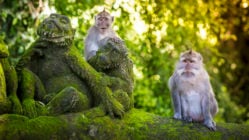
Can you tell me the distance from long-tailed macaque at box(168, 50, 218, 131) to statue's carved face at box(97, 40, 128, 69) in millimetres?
946

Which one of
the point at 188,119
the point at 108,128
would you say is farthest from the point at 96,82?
the point at 188,119

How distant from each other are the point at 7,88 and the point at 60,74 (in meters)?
0.62

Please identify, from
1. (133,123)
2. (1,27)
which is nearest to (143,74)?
(1,27)

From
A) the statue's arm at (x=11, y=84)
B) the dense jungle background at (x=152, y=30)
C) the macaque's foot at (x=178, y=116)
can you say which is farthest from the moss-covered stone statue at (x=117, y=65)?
the dense jungle background at (x=152, y=30)

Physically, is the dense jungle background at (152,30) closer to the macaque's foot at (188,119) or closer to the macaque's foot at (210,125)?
the macaque's foot at (188,119)

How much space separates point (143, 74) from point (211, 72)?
6.38 ft

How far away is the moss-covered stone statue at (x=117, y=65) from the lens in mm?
6250

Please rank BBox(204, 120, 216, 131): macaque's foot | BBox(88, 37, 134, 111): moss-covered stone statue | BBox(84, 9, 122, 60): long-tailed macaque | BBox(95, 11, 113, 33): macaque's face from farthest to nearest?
BBox(95, 11, 113, 33): macaque's face
BBox(84, 9, 122, 60): long-tailed macaque
BBox(204, 120, 216, 131): macaque's foot
BBox(88, 37, 134, 111): moss-covered stone statue

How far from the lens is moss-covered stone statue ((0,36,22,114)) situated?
5.50 metres

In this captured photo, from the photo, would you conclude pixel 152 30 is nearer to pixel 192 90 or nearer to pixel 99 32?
pixel 99 32

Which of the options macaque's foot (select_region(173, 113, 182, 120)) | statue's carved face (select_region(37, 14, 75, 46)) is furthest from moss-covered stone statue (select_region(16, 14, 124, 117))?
macaque's foot (select_region(173, 113, 182, 120))

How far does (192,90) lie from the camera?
22.7 ft

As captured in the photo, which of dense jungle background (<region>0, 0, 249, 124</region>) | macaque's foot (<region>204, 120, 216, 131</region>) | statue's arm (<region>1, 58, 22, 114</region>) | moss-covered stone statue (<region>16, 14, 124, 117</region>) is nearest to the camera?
statue's arm (<region>1, 58, 22, 114</region>)

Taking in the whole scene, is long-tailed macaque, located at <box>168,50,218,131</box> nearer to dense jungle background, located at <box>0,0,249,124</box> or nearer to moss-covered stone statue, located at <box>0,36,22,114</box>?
moss-covered stone statue, located at <box>0,36,22,114</box>
